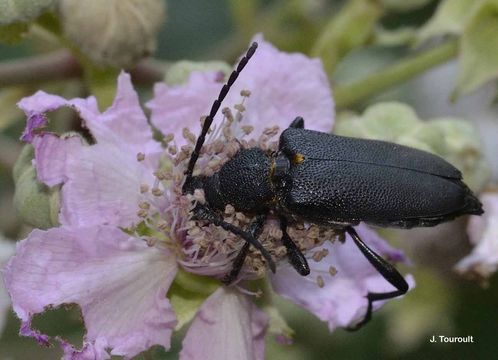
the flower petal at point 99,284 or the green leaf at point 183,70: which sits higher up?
the green leaf at point 183,70

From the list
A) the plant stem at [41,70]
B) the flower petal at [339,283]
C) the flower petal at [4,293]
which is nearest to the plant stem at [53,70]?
the plant stem at [41,70]

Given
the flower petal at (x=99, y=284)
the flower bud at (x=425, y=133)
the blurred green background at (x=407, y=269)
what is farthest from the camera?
the blurred green background at (x=407, y=269)

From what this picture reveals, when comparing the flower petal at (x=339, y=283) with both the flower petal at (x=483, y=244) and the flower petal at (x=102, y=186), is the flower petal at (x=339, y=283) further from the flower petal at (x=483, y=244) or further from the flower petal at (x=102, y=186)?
the flower petal at (x=102, y=186)

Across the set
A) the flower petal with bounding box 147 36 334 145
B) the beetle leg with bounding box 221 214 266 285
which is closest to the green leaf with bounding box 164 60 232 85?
the flower petal with bounding box 147 36 334 145

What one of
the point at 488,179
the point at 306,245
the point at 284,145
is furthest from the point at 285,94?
the point at 488,179

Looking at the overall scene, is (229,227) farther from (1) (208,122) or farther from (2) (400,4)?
(2) (400,4)

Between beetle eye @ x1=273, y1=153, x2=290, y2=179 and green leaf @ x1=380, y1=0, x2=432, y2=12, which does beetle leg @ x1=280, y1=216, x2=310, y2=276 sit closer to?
beetle eye @ x1=273, y1=153, x2=290, y2=179

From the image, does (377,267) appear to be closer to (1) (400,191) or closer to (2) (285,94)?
(1) (400,191)
